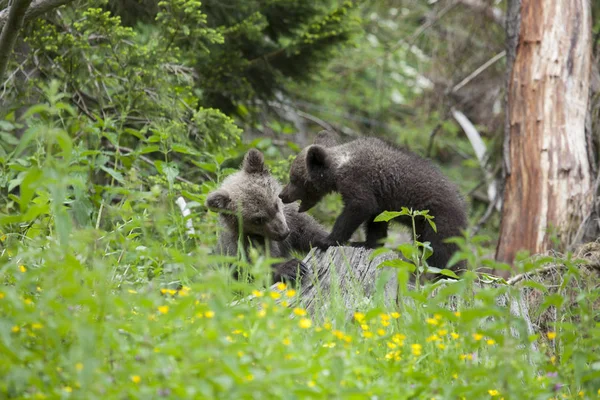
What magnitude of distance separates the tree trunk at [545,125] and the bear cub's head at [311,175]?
2.41m

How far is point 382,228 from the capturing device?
7164 millimetres

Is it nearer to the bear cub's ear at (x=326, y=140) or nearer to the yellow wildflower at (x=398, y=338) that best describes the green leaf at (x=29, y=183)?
the yellow wildflower at (x=398, y=338)

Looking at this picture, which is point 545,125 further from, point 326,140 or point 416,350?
point 416,350

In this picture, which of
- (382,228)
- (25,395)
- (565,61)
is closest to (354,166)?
(382,228)

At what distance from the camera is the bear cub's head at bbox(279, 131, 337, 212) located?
694 centimetres

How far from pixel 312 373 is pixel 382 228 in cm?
394

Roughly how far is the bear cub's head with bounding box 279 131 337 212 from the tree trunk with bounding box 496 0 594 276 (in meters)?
2.41

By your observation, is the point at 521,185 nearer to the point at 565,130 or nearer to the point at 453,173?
the point at 565,130

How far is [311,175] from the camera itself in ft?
22.9

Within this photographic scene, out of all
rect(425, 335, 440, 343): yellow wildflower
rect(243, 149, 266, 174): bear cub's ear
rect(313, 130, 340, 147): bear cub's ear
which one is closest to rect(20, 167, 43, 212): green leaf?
rect(425, 335, 440, 343): yellow wildflower

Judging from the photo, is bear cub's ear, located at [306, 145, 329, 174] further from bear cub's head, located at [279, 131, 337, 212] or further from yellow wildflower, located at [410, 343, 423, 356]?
yellow wildflower, located at [410, 343, 423, 356]

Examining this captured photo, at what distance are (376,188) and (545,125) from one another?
8.30 ft

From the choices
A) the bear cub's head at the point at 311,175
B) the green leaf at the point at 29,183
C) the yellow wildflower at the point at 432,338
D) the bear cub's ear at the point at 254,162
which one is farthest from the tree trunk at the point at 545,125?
the green leaf at the point at 29,183

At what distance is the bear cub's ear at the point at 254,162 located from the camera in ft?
22.3
